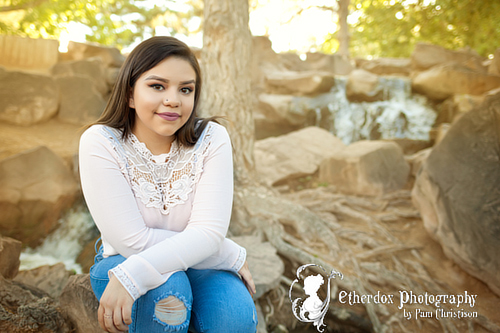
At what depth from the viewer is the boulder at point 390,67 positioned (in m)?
9.76

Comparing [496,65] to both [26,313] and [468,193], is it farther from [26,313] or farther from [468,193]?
[26,313]

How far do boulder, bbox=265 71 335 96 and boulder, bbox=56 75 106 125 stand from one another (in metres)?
4.61

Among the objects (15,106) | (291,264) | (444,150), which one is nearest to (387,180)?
(444,150)

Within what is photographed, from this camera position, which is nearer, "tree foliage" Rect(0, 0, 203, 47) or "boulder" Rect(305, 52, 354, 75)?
"tree foliage" Rect(0, 0, 203, 47)

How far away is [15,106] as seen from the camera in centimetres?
471

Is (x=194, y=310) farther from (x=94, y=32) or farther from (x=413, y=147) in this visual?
(x=94, y=32)

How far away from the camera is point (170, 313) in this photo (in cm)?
121

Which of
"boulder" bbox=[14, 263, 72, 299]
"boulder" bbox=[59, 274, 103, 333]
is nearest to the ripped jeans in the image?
"boulder" bbox=[59, 274, 103, 333]

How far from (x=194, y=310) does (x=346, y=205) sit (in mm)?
3121

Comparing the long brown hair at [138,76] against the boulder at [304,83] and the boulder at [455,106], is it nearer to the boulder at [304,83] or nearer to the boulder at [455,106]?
the boulder at [455,106]

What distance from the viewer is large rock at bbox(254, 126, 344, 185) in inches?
195

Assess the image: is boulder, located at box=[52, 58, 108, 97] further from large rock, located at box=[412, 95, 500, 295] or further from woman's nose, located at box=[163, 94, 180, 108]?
large rock, located at box=[412, 95, 500, 295]

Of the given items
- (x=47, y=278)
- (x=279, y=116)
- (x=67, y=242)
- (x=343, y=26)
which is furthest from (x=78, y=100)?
(x=343, y=26)

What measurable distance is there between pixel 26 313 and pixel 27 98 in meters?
4.26
